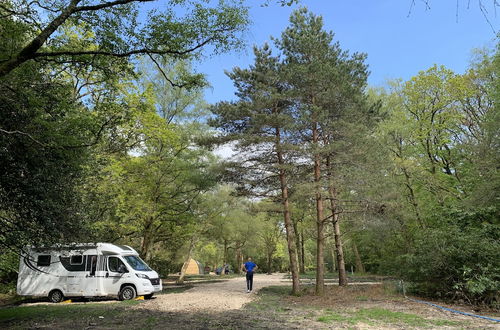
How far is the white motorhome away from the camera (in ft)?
48.0

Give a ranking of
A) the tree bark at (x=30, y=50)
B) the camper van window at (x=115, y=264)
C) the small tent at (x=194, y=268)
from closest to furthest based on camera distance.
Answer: the tree bark at (x=30, y=50)
the camper van window at (x=115, y=264)
the small tent at (x=194, y=268)

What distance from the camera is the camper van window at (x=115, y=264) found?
14721 mm

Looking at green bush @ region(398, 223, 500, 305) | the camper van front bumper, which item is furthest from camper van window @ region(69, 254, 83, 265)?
green bush @ region(398, 223, 500, 305)

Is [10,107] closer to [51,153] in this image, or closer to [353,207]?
[51,153]

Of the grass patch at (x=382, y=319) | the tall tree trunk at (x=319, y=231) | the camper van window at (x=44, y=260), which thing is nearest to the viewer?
the grass patch at (x=382, y=319)

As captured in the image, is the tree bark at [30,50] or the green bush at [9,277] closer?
the tree bark at [30,50]

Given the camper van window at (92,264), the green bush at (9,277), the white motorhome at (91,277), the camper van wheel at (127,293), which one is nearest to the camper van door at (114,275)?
the white motorhome at (91,277)

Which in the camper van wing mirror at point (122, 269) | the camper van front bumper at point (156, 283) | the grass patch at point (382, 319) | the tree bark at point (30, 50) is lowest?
the grass patch at point (382, 319)

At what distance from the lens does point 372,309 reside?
11.0 meters

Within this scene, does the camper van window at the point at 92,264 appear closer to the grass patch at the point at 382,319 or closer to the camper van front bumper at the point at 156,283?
the camper van front bumper at the point at 156,283

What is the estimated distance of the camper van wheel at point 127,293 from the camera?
47.8ft

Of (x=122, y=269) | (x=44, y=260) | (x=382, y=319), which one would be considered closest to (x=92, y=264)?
(x=122, y=269)

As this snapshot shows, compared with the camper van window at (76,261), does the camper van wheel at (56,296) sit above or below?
below

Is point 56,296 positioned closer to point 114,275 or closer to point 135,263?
point 114,275
